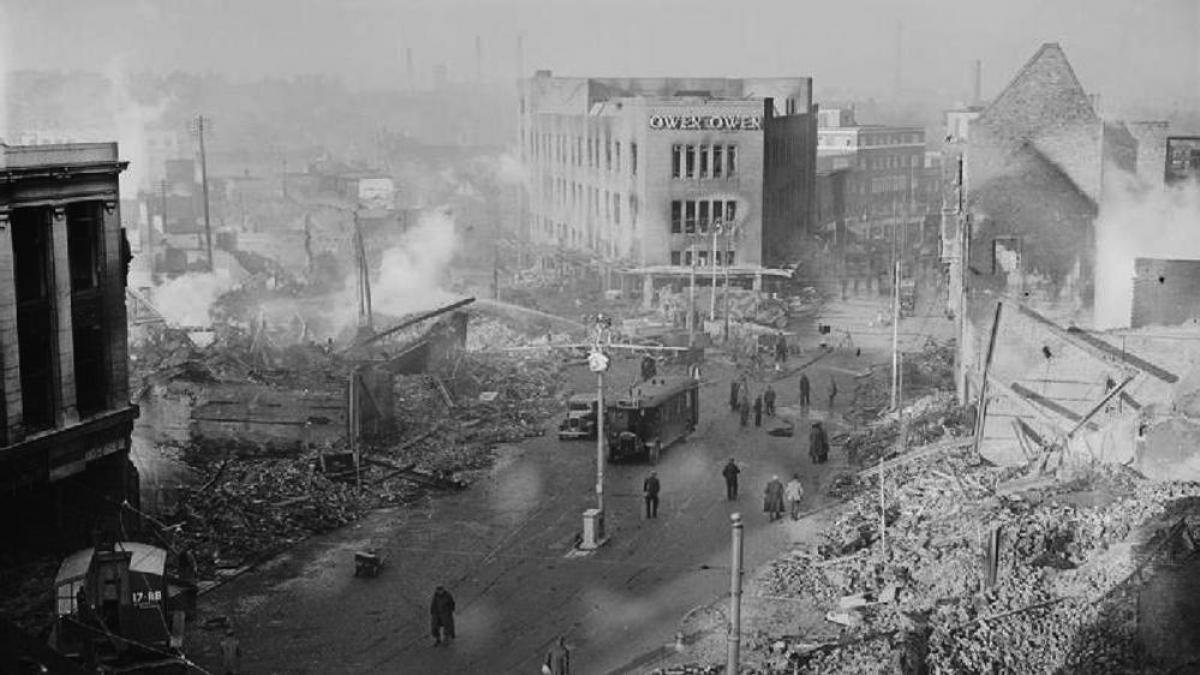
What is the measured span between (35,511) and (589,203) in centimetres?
5510

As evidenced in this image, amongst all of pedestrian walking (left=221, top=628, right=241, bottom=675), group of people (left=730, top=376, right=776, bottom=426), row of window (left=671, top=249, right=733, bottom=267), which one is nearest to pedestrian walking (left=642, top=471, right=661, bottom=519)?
group of people (left=730, top=376, right=776, bottom=426)

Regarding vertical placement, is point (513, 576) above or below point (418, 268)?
below

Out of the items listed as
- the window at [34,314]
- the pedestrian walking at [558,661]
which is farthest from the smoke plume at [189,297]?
the pedestrian walking at [558,661]

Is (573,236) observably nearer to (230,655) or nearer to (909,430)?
(909,430)

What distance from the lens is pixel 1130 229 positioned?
137 ft

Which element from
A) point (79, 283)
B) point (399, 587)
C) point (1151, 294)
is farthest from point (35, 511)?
point (1151, 294)

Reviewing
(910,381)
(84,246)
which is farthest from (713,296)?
(84,246)

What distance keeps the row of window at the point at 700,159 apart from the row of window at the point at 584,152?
8.41 feet

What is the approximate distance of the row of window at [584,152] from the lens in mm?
71875

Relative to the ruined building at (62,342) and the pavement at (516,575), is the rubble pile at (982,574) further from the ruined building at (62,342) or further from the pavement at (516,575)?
the ruined building at (62,342)

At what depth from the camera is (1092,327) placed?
4106cm

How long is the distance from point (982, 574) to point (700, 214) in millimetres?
48133

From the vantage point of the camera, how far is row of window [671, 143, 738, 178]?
69.1 m

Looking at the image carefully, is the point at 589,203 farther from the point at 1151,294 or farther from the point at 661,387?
the point at 1151,294
